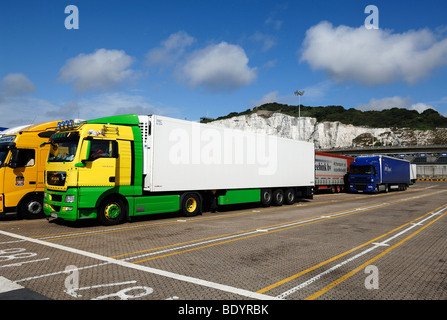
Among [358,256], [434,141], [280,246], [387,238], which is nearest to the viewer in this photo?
[358,256]

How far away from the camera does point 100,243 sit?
8.52 meters

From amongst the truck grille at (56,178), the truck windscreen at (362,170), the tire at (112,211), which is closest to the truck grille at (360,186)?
the truck windscreen at (362,170)

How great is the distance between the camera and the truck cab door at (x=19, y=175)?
11688 millimetres

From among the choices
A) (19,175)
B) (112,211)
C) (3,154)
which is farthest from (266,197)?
(3,154)

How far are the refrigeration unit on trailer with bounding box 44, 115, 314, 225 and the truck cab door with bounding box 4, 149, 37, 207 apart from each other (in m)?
1.58

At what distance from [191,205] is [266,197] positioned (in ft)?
17.6

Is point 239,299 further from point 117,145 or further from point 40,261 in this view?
point 117,145

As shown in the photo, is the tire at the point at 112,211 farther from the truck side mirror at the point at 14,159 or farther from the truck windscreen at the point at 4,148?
the truck windscreen at the point at 4,148

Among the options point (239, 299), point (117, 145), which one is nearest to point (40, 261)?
point (239, 299)

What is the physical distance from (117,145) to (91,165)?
1.13m

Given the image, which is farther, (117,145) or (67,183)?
(117,145)

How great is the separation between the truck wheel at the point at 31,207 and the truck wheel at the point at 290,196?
12860 mm

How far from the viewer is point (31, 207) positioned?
12.4 m
